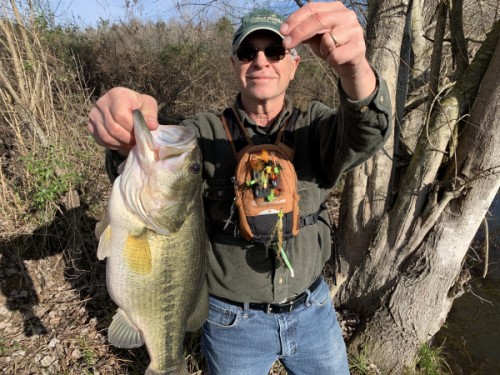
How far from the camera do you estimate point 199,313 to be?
1997 mm

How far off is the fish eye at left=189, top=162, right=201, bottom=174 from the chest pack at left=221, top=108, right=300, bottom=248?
0.27 metres

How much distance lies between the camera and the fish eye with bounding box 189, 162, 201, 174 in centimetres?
172

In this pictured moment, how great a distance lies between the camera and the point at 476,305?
4.92 metres

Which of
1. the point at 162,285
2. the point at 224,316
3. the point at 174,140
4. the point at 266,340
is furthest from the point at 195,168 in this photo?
the point at 266,340

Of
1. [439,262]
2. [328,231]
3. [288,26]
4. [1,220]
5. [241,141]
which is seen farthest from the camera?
[1,220]

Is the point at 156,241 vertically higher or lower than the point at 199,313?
higher

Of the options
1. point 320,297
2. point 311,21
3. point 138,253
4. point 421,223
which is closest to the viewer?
point 311,21

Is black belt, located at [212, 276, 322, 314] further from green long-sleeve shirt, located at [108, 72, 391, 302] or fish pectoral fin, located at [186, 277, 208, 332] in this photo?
fish pectoral fin, located at [186, 277, 208, 332]

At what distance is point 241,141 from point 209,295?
99 centimetres

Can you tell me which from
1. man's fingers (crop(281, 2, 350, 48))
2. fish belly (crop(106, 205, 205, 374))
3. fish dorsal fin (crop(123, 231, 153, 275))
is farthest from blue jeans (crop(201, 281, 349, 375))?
man's fingers (crop(281, 2, 350, 48))

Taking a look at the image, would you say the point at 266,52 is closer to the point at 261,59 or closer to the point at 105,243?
the point at 261,59

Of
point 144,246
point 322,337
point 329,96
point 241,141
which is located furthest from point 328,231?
point 329,96

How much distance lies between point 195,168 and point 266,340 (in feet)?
3.88

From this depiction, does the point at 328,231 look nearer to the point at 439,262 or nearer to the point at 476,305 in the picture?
the point at 439,262
